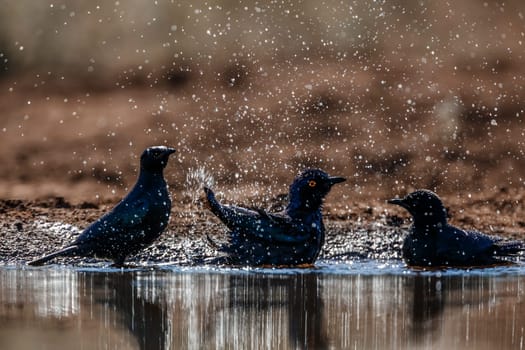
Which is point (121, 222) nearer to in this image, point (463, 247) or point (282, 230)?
point (282, 230)

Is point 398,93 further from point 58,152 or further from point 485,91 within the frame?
point 58,152

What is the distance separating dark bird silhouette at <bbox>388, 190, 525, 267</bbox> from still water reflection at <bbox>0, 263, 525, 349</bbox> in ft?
0.83

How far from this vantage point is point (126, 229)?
10742mm

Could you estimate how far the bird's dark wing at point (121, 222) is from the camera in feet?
35.2

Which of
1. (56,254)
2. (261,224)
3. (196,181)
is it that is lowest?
(56,254)

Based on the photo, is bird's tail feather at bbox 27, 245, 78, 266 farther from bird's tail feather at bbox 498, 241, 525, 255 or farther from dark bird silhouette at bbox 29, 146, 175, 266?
bird's tail feather at bbox 498, 241, 525, 255

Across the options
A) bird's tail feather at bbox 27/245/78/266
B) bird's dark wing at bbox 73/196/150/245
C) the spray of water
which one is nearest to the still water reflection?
bird's tail feather at bbox 27/245/78/266

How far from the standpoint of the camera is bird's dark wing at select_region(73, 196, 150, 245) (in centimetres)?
1073

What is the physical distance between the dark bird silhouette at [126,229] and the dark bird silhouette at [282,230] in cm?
43

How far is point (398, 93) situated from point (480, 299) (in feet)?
33.1

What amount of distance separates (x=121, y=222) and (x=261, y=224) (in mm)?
1125

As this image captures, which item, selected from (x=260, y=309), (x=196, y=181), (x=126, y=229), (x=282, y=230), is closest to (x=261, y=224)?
(x=282, y=230)

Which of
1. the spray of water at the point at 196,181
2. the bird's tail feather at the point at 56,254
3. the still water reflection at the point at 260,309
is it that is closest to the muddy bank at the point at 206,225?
the bird's tail feather at the point at 56,254

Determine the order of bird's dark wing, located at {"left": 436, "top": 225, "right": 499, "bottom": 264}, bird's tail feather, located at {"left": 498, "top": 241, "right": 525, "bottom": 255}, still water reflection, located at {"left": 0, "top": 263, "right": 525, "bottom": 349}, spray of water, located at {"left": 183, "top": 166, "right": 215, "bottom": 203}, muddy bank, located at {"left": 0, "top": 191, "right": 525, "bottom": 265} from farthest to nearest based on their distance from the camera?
spray of water, located at {"left": 183, "top": 166, "right": 215, "bottom": 203}
muddy bank, located at {"left": 0, "top": 191, "right": 525, "bottom": 265}
bird's tail feather, located at {"left": 498, "top": 241, "right": 525, "bottom": 255}
bird's dark wing, located at {"left": 436, "top": 225, "right": 499, "bottom": 264}
still water reflection, located at {"left": 0, "top": 263, "right": 525, "bottom": 349}
